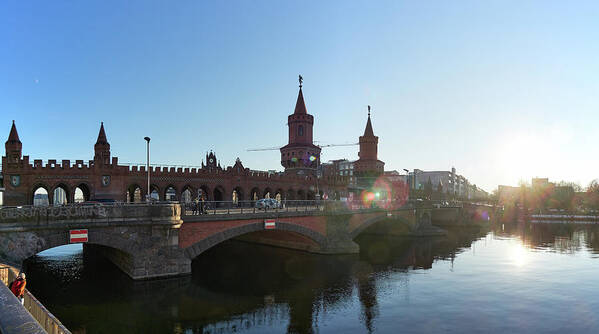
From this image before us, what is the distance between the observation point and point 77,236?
25797mm

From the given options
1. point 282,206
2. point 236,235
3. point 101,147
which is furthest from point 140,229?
point 101,147

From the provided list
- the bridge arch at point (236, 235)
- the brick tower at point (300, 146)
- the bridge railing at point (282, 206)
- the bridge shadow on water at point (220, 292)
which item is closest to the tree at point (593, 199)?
the bridge railing at point (282, 206)

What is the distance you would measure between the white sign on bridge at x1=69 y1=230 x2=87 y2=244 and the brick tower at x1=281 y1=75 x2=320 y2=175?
7117 centimetres

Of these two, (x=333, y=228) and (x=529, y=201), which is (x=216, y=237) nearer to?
(x=333, y=228)

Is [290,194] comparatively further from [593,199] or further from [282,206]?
[593,199]

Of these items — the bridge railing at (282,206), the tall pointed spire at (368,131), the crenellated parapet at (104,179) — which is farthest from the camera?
the tall pointed spire at (368,131)

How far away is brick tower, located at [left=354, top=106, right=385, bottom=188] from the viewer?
116m

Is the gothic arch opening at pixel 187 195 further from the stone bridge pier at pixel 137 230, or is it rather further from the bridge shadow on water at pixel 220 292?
the stone bridge pier at pixel 137 230

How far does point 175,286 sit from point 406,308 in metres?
16.9

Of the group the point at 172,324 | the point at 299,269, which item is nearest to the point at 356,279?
the point at 299,269

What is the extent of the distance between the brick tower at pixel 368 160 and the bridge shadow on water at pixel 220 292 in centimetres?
7057

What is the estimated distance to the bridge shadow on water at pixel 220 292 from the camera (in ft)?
72.7

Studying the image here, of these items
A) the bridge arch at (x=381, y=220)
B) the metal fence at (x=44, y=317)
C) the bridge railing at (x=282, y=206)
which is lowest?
the bridge arch at (x=381, y=220)

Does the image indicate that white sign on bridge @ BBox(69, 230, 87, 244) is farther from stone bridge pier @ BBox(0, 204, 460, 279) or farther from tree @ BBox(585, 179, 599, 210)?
tree @ BBox(585, 179, 599, 210)
